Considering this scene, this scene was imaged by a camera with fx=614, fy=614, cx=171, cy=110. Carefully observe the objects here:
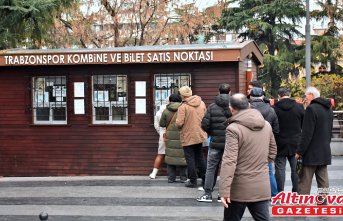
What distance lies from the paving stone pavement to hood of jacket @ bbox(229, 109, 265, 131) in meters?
2.81

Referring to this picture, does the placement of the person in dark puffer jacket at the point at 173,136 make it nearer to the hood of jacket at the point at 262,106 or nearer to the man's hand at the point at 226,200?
the hood of jacket at the point at 262,106

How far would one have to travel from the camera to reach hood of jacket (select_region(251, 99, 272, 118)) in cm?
928

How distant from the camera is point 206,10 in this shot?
2494cm

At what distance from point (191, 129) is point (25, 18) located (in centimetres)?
334

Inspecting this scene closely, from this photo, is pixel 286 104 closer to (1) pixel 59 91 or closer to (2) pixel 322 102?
(2) pixel 322 102

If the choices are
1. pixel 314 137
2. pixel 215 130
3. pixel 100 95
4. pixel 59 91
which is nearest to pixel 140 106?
pixel 100 95

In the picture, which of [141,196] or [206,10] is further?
[206,10]

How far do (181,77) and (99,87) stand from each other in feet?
5.60

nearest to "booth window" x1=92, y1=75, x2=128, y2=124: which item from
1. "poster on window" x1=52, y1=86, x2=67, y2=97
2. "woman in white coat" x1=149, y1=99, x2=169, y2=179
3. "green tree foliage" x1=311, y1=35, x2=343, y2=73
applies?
"poster on window" x1=52, y1=86, x2=67, y2=97

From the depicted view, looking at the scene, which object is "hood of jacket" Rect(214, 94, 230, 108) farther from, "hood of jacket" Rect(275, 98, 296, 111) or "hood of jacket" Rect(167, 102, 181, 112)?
"hood of jacket" Rect(167, 102, 181, 112)

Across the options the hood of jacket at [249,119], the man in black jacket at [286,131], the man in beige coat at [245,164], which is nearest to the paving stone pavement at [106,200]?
the man in black jacket at [286,131]

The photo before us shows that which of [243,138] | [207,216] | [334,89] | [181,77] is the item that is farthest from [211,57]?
[334,89]

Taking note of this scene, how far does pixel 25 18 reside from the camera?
33.6 feet

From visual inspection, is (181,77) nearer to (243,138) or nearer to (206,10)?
(243,138)
